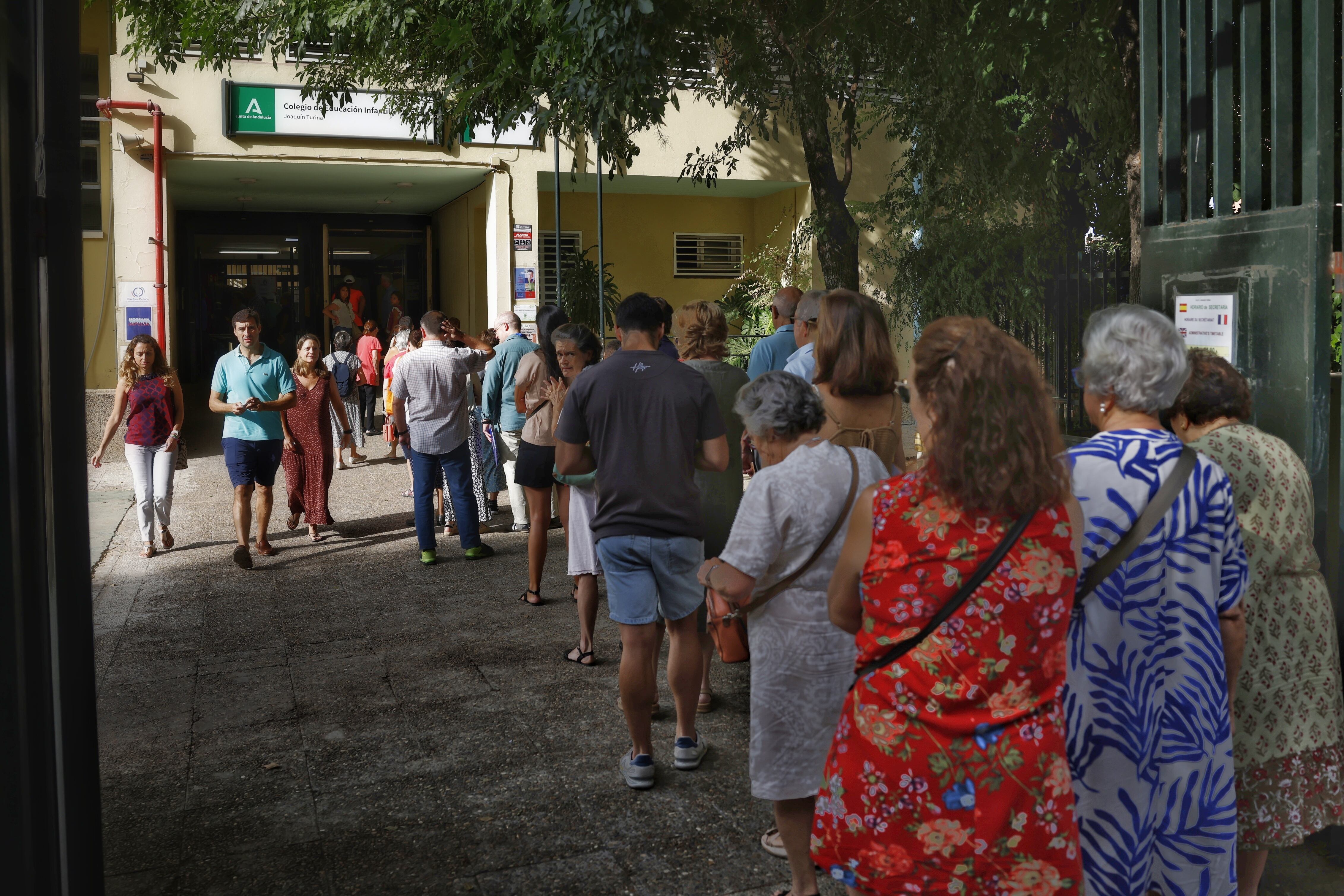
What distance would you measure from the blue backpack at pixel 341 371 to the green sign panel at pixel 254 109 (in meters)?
3.49

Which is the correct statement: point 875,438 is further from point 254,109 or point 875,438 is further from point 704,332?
point 254,109

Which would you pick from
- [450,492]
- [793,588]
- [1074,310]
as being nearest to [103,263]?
[450,492]

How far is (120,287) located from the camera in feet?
50.1

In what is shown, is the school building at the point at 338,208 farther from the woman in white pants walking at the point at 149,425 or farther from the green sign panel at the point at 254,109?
the woman in white pants walking at the point at 149,425

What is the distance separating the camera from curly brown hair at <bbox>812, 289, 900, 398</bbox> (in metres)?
3.62

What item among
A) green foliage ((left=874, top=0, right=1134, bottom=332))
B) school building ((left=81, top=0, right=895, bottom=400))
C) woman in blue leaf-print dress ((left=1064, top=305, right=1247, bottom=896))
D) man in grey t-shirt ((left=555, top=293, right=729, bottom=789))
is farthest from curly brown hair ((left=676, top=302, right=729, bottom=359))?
school building ((left=81, top=0, right=895, bottom=400))

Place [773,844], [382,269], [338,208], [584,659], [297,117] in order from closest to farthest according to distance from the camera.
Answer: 1. [773,844]
2. [584,659]
3. [297,117]
4. [338,208]
5. [382,269]

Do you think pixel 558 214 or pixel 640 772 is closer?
pixel 640 772

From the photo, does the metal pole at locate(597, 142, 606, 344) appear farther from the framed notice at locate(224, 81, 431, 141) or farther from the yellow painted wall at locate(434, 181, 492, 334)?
the framed notice at locate(224, 81, 431, 141)

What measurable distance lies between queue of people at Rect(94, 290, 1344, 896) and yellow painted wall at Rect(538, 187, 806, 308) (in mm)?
16793

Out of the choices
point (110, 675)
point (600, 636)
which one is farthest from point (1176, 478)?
point (110, 675)

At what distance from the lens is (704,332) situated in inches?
231

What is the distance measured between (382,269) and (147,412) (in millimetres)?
15378

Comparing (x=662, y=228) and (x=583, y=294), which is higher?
(x=662, y=228)
